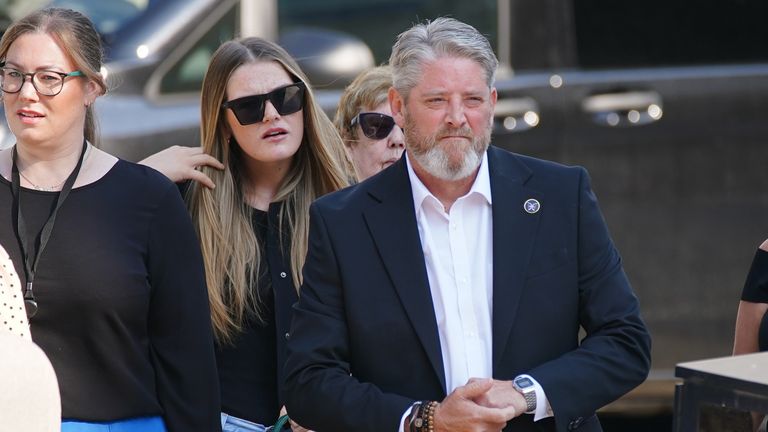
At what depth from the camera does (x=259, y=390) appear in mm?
3818

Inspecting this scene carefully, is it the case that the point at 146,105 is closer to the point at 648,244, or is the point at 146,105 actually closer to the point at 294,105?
the point at 294,105

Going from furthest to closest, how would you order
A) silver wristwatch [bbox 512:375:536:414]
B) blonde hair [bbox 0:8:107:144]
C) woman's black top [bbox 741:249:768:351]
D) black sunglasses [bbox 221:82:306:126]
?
1. black sunglasses [bbox 221:82:306:126]
2. woman's black top [bbox 741:249:768:351]
3. blonde hair [bbox 0:8:107:144]
4. silver wristwatch [bbox 512:375:536:414]

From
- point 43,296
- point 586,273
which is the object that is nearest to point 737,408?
point 586,273

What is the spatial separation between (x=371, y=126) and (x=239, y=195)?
69 cm

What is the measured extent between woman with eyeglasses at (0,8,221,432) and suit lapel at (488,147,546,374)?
778 millimetres

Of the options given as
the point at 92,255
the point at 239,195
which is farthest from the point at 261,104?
the point at 92,255

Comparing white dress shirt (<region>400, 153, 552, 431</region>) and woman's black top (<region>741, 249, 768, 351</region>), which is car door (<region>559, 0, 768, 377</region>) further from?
white dress shirt (<region>400, 153, 552, 431</region>)

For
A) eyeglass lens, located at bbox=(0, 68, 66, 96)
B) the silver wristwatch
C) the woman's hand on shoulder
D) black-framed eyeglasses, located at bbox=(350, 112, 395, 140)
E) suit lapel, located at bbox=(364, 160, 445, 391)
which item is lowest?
the silver wristwatch

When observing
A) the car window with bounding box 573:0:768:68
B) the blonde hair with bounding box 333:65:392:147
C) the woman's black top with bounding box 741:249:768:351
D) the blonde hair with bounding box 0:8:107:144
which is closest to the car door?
the car window with bounding box 573:0:768:68

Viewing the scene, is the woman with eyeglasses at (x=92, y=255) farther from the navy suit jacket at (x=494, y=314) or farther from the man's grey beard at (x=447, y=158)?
the man's grey beard at (x=447, y=158)

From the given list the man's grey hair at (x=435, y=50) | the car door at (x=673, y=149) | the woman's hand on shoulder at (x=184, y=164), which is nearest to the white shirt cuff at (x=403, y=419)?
the man's grey hair at (x=435, y=50)

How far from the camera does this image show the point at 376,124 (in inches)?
180

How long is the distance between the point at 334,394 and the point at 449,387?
261 mm

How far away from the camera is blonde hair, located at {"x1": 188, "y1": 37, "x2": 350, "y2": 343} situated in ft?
12.6
